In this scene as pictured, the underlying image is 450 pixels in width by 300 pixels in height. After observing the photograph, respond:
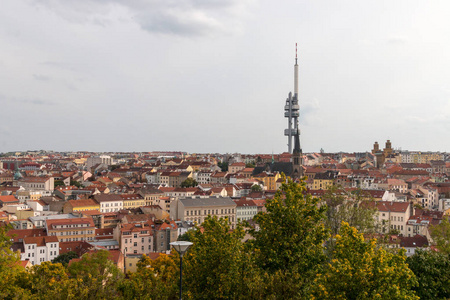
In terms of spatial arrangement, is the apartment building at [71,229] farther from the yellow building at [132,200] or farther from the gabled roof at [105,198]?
the yellow building at [132,200]

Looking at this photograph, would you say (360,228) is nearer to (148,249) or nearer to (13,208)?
(148,249)

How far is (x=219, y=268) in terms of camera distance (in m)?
16.0

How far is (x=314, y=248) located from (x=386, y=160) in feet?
527

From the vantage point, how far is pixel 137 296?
1728cm

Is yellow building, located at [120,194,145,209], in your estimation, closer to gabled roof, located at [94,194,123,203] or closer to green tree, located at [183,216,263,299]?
gabled roof, located at [94,194,123,203]

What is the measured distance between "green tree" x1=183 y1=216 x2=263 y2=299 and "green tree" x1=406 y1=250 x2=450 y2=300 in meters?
7.49

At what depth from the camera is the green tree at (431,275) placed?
1873 centimetres

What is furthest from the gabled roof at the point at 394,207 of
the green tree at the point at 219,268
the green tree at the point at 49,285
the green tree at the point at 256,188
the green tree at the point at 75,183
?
the green tree at the point at 75,183

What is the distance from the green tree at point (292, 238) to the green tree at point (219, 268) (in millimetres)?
696

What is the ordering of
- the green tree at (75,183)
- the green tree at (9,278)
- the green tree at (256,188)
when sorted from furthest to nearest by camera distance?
the green tree at (75,183) < the green tree at (256,188) < the green tree at (9,278)

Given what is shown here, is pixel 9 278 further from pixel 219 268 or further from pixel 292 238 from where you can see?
pixel 292 238

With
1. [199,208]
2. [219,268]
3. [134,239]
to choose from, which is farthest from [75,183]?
[219,268]

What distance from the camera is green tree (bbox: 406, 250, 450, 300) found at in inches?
738

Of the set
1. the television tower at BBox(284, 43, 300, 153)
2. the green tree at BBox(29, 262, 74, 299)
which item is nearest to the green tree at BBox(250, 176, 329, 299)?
the green tree at BBox(29, 262, 74, 299)
